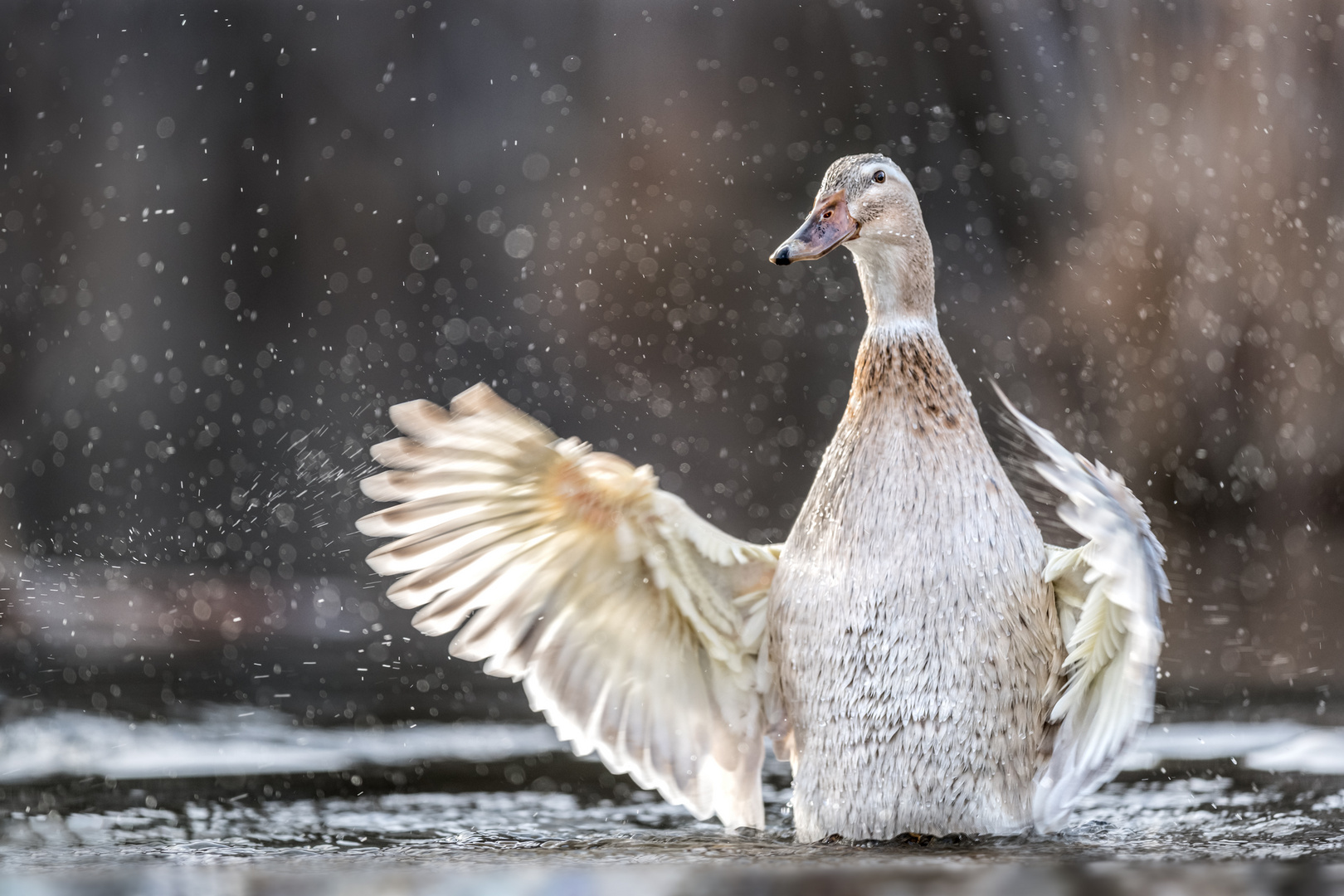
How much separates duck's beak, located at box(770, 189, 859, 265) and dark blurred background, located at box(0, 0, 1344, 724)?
3.34m

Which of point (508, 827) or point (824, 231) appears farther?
point (508, 827)

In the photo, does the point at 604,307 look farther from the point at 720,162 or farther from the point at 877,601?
the point at 877,601

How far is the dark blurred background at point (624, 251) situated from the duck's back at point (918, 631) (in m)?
3.29

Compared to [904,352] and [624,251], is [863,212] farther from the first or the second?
[624,251]

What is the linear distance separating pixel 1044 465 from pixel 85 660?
134 inches

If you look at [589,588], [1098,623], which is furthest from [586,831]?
[1098,623]

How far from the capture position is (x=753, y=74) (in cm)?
642

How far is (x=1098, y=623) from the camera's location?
226cm

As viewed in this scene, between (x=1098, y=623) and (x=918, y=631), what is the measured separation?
31 cm

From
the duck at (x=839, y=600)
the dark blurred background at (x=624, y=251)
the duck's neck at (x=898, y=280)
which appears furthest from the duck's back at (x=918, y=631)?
the dark blurred background at (x=624, y=251)

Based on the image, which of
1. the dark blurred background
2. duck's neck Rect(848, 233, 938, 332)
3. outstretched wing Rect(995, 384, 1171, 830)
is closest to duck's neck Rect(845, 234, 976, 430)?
duck's neck Rect(848, 233, 938, 332)

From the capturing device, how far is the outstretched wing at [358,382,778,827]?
7.63 feet

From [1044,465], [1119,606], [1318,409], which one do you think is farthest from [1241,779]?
[1318,409]

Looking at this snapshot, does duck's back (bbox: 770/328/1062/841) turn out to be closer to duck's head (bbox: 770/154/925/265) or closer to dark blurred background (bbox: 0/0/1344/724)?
duck's head (bbox: 770/154/925/265)
